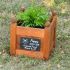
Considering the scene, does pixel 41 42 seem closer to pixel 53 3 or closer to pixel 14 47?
pixel 14 47

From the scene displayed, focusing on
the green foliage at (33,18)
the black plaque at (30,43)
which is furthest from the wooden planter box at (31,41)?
the green foliage at (33,18)

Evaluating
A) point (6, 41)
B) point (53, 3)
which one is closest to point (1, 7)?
point (53, 3)

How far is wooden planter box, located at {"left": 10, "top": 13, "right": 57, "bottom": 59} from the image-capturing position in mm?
4355

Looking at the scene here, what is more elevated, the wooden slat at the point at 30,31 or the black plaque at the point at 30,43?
the wooden slat at the point at 30,31

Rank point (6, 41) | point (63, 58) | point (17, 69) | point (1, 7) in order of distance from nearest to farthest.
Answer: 1. point (17, 69)
2. point (63, 58)
3. point (6, 41)
4. point (1, 7)

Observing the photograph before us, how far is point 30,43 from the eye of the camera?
14.7ft

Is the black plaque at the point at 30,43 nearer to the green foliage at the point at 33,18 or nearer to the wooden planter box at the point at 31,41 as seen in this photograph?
the wooden planter box at the point at 31,41

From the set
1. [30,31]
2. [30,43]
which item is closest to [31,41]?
[30,43]

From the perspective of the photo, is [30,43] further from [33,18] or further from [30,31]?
[33,18]

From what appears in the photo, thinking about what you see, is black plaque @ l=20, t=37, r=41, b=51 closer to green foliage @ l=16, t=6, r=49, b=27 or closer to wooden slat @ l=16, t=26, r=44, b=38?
wooden slat @ l=16, t=26, r=44, b=38

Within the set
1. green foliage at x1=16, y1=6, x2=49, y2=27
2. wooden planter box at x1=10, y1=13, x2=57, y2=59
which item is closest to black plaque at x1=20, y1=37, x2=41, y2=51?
wooden planter box at x1=10, y1=13, x2=57, y2=59

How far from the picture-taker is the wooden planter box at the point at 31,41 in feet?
14.3

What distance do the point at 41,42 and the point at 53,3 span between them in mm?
2325

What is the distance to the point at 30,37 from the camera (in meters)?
4.41
